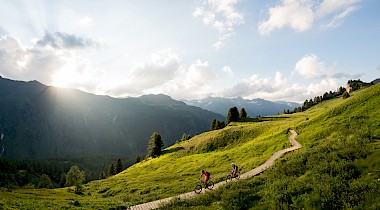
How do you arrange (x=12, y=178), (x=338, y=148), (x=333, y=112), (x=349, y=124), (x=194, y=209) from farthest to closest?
(x=12, y=178) → (x=333, y=112) → (x=349, y=124) → (x=338, y=148) → (x=194, y=209)

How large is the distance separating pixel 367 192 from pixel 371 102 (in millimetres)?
47155

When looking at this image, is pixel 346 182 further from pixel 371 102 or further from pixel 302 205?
pixel 371 102

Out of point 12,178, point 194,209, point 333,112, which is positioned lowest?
point 12,178

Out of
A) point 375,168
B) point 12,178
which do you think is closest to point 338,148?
point 375,168

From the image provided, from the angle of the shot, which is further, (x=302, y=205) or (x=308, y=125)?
(x=308, y=125)

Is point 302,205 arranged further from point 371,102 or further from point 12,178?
point 12,178

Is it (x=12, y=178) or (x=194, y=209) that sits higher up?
(x=194, y=209)

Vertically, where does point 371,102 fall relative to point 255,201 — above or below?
above

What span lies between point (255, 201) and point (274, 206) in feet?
8.17

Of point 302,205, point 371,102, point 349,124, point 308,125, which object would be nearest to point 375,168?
point 302,205

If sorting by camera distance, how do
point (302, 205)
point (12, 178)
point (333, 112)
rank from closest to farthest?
point (302, 205)
point (333, 112)
point (12, 178)

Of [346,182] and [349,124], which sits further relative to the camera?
[349,124]

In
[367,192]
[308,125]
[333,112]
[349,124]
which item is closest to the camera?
[367,192]

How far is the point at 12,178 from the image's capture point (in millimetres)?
186250
